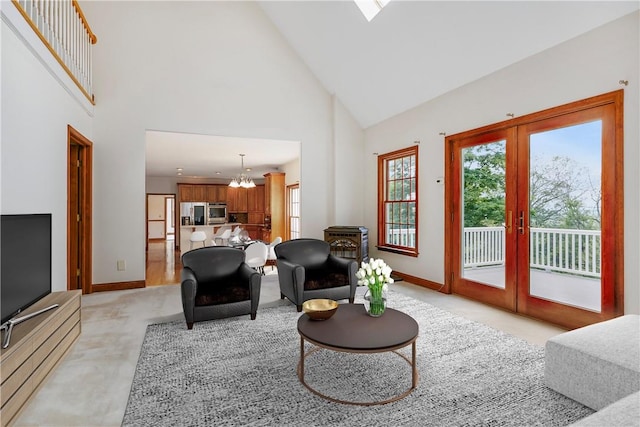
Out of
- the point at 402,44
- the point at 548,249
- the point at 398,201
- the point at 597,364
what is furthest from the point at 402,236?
the point at 597,364

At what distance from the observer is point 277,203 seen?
936 centimetres

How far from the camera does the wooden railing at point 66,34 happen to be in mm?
2996

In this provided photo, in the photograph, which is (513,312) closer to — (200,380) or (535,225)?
(535,225)

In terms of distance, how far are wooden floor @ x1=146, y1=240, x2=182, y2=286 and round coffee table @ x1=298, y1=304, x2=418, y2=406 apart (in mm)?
4016

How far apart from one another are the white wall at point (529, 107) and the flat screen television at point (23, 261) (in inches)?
177

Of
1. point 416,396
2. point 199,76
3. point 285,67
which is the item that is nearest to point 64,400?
point 416,396

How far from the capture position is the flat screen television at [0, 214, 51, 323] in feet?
6.68

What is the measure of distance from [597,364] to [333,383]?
1.58m

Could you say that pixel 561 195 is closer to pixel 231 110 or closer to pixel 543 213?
pixel 543 213

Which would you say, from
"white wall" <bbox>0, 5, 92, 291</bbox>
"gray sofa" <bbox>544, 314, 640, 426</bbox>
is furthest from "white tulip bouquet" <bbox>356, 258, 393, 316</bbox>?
"white wall" <bbox>0, 5, 92, 291</bbox>

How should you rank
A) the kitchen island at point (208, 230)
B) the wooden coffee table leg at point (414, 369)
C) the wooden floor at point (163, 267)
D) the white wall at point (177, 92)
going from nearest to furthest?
the wooden coffee table leg at point (414, 369) < the white wall at point (177, 92) < the wooden floor at point (163, 267) < the kitchen island at point (208, 230)

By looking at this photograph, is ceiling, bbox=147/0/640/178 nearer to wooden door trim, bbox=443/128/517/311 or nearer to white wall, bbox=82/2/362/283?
white wall, bbox=82/2/362/283

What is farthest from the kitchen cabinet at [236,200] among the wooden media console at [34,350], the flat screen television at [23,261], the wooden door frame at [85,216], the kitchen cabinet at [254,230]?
the flat screen television at [23,261]

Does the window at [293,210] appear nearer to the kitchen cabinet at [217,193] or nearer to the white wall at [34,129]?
the kitchen cabinet at [217,193]
